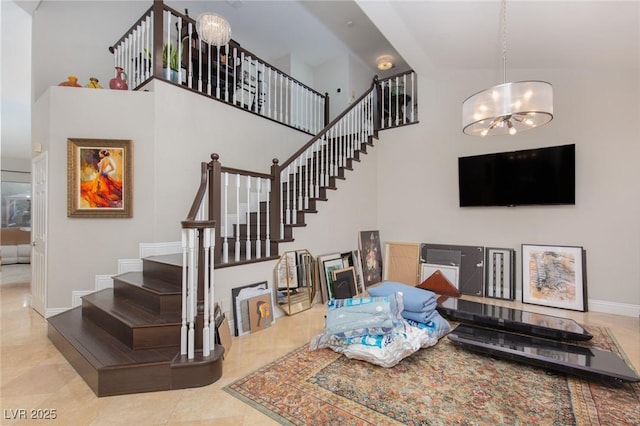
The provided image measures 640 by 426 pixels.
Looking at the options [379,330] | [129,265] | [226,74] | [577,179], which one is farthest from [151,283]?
[577,179]

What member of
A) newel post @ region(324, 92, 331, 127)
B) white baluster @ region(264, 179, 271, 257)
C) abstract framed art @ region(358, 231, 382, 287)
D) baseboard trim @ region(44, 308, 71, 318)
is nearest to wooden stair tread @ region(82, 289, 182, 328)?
baseboard trim @ region(44, 308, 71, 318)

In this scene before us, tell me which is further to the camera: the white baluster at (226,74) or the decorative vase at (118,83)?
the white baluster at (226,74)

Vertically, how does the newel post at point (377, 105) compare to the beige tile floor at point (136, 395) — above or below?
above

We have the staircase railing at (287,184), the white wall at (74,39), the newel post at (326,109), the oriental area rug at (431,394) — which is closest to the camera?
the oriental area rug at (431,394)

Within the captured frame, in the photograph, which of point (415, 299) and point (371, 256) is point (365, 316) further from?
point (371, 256)

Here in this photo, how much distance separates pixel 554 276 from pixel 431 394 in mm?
3158

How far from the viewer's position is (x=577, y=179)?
3887 mm

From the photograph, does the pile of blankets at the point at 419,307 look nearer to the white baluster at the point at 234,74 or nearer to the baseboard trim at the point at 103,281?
the baseboard trim at the point at 103,281

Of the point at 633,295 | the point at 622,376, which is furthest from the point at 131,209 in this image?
the point at 633,295

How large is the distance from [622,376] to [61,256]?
17.9ft

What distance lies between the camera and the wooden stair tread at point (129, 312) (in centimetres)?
240

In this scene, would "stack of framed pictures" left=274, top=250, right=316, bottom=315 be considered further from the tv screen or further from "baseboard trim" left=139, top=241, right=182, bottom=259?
the tv screen

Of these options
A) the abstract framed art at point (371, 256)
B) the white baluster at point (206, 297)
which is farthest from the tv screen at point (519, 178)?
the white baluster at point (206, 297)

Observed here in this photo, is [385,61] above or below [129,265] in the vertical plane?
above
